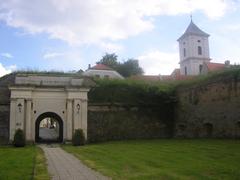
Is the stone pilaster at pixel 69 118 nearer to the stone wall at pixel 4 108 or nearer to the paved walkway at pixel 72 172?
the stone wall at pixel 4 108

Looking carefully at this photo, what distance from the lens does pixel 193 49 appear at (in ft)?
216

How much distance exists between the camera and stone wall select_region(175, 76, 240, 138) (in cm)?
2098

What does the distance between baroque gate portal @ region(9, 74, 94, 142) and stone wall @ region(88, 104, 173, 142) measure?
1.07 m

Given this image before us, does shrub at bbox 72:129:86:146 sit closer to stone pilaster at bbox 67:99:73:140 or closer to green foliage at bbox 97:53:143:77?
stone pilaster at bbox 67:99:73:140

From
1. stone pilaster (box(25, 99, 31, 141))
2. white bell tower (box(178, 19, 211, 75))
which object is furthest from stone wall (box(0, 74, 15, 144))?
white bell tower (box(178, 19, 211, 75))

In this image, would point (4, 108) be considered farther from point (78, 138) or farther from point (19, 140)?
point (78, 138)

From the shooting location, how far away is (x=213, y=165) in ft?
35.8

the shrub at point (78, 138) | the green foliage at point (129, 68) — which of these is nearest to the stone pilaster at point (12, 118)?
the shrub at point (78, 138)

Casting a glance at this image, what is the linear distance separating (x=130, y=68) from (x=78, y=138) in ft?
107

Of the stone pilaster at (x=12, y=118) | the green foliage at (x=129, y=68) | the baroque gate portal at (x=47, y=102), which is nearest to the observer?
the stone pilaster at (x=12, y=118)

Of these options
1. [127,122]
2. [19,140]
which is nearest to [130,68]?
[127,122]

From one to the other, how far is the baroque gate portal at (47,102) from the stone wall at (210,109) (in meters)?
7.03

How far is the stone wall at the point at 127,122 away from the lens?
84.5 ft

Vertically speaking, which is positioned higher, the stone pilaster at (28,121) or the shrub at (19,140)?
the stone pilaster at (28,121)
